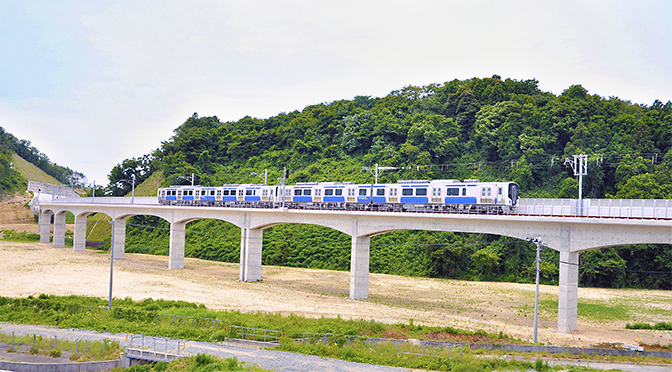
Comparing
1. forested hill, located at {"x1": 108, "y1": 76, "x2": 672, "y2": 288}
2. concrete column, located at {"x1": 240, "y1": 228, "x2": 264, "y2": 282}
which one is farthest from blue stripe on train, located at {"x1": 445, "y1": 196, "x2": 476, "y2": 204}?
concrete column, located at {"x1": 240, "y1": 228, "x2": 264, "y2": 282}

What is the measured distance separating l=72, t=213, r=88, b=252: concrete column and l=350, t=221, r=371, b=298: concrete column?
54296 mm

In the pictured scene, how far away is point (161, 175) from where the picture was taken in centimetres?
11006

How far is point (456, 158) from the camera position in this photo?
246ft

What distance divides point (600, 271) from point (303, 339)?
42840mm

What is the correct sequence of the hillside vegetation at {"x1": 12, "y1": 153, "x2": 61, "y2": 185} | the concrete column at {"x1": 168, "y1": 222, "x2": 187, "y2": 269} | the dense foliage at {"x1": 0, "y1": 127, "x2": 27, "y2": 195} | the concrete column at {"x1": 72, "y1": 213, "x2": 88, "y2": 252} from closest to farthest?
1. the concrete column at {"x1": 168, "y1": 222, "x2": 187, "y2": 269}
2. the concrete column at {"x1": 72, "y1": 213, "x2": 88, "y2": 252}
3. the dense foliage at {"x1": 0, "y1": 127, "x2": 27, "y2": 195}
4. the hillside vegetation at {"x1": 12, "y1": 153, "x2": 61, "y2": 185}

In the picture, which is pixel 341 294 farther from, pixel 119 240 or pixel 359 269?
pixel 119 240

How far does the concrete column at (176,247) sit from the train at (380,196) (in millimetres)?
3476

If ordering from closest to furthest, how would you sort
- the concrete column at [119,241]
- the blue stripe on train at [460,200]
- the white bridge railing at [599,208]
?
1. the white bridge railing at [599,208]
2. the blue stripe on train at [460,200]
3. the concrete column at [119,241]

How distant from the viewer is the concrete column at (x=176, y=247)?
6131cm

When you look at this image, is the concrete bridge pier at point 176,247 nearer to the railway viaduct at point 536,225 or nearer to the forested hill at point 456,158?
the railway viaduct at point 536,225

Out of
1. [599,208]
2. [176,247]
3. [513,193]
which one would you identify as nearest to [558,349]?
[599,208]

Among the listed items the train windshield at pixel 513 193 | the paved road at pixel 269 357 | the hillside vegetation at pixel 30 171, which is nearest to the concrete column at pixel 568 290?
the train windshield at pixel 513 193

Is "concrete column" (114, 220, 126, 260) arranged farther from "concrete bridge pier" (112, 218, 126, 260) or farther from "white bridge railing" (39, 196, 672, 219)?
"white bridge railing" (39, 196, 672, 219)

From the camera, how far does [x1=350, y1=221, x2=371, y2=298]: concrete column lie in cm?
4269
